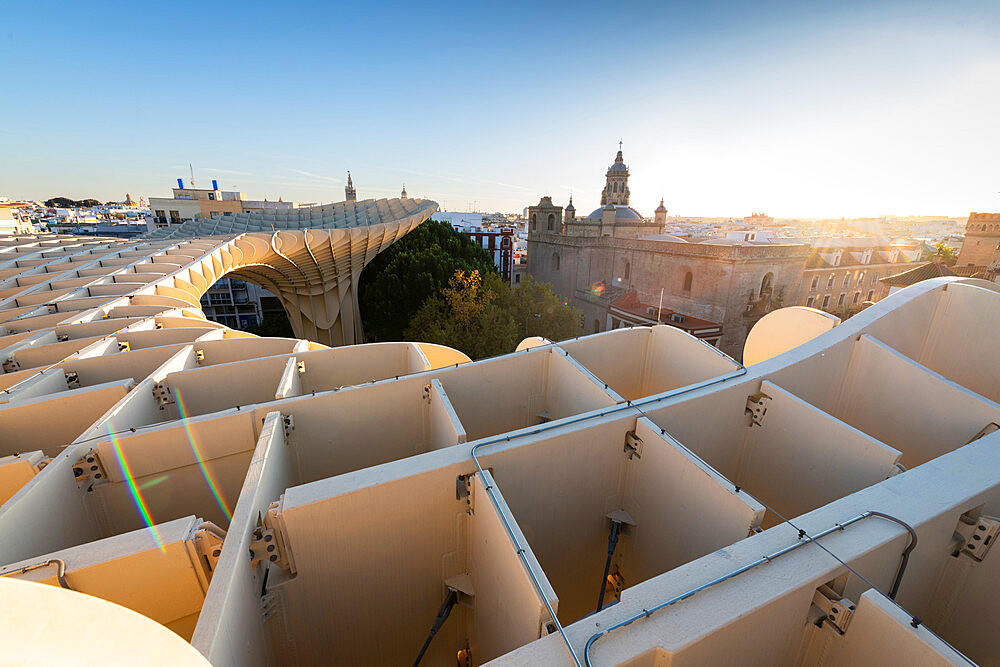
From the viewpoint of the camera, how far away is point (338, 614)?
553cm

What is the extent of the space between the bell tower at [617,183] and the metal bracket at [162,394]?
5736 cm

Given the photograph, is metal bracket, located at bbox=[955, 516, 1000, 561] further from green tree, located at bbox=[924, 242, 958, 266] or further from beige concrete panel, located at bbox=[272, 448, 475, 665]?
green tree, located at bbox=[924, 242, 958, 266]

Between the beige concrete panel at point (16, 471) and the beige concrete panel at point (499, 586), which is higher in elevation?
the beige concrete panel at point (16, 471)

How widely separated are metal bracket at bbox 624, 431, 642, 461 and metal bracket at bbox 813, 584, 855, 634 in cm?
272

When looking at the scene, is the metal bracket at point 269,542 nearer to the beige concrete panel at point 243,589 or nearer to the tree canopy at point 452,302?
the beige concrete panel at point 243,589

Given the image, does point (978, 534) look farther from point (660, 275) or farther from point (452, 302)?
point (660, 275)

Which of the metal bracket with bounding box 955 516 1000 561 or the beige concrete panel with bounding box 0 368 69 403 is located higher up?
the beige concrete panel with bounding box 0 368 69 403

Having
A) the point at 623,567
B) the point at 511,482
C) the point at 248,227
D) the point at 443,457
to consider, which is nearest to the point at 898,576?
the point at 623,567

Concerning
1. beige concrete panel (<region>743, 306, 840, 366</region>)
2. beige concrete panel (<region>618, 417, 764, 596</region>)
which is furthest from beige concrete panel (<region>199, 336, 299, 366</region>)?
beige concrete panel (<region>743, 306, 840, 366</region>)

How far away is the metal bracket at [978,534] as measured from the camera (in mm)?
4730

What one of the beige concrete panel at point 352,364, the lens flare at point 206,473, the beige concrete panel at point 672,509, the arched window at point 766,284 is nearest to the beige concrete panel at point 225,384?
the beige concrete panel at point 352,364

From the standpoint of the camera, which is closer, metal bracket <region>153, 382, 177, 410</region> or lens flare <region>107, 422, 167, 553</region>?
lens flare <region>107, 422, 167, 553</region>

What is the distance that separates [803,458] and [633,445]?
3106 mm

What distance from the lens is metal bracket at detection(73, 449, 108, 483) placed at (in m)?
5.45
